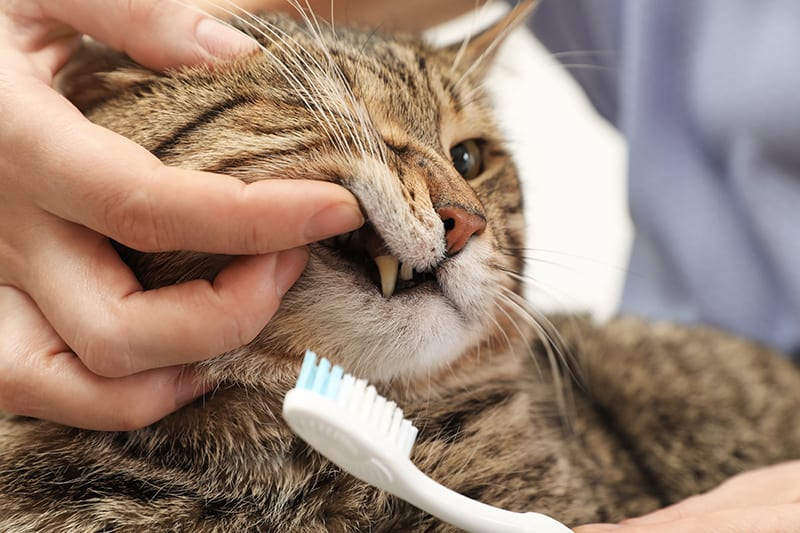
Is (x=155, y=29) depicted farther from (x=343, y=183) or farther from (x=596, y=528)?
(x=596, y=528)

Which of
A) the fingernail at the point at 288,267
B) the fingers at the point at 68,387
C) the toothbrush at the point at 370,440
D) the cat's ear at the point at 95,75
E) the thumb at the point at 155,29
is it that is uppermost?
the thumb at the point at 155,29

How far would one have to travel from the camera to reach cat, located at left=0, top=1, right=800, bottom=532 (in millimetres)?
786

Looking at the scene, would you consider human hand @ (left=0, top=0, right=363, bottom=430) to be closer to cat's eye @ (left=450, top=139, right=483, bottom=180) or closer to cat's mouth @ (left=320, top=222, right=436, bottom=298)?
cat's mouth @ (left=320, top=222, right=436, bottom=298)

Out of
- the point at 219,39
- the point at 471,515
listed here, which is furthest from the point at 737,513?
the point at 219,39

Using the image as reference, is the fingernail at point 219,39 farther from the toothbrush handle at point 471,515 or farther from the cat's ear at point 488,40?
the toothbrush handle at point 471,515

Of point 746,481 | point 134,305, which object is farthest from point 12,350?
point 746,481

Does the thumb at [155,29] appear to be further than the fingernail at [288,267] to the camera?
Yes

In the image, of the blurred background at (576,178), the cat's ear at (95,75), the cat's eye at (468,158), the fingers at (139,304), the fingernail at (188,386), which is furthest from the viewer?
the blurred background at (576,178)

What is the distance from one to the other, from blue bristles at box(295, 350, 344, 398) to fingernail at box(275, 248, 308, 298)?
0.29 ft

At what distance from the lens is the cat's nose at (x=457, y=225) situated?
30.8 inches

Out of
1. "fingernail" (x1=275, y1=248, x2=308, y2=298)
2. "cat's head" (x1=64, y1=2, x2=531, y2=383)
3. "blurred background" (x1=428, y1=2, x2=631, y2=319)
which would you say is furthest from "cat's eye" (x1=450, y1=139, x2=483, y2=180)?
"blurred background" (x1=428, y1=2, x2=631, y2=319)

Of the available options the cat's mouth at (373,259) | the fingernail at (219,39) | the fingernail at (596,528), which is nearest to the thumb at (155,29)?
the fingernail at (219,39)

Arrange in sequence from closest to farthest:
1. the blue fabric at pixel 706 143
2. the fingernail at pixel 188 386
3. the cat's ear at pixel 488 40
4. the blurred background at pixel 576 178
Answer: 1. the fingernail at pixel 188 386
2. the cat's ear at pixel 488 40
3. the blue fabric at pixel 706 143
4. the blurred background at pixel 576 178

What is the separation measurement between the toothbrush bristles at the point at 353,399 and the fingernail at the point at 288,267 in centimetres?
9
